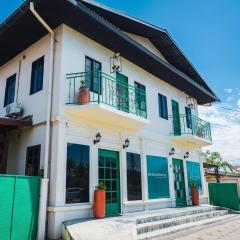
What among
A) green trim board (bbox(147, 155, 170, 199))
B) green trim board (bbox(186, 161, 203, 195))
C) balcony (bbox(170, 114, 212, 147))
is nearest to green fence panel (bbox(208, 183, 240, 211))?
green trim board (bbox(186, 161, 203, 195))

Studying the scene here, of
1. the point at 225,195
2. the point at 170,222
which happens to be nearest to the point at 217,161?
the point at 225,195

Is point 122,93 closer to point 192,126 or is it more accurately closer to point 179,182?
point 192,126

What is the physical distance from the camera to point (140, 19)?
10.9 metres

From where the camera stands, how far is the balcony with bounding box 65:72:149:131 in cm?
814

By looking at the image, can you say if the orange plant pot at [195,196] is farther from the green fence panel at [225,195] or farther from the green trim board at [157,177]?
the green fence panel at [225,195]

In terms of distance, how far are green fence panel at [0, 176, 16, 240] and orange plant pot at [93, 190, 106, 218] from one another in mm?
2587

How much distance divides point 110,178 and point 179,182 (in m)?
5.12

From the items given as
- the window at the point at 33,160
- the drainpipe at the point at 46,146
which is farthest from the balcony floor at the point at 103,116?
the window at the point at 33,160

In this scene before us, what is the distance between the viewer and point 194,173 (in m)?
14.5

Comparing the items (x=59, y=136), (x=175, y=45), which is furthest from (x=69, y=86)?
(x=175, y=45)

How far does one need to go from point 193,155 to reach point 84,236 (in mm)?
10243

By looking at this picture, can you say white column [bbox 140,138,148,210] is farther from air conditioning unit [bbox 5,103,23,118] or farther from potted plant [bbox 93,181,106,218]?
air conditioning unit [bbox 5,103,23,118]

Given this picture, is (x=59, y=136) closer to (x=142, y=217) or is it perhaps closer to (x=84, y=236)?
(x=84, y=236)

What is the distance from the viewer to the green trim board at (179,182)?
1266 cm
